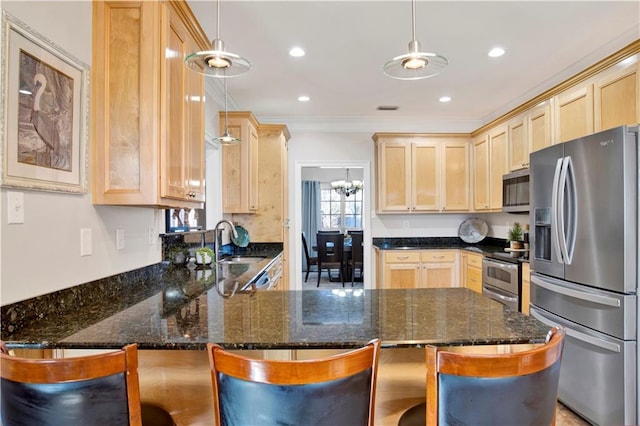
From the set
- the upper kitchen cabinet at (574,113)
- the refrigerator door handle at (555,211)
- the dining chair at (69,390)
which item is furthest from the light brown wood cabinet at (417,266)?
the dining chair at (69,390)

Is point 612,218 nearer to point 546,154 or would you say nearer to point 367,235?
point 546,154

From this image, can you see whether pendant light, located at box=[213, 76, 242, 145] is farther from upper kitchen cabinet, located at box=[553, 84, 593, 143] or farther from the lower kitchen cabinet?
the lower kitchen cabinet

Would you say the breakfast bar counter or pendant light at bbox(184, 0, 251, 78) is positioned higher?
pendant light at bbox(184, 0, 251, 78)

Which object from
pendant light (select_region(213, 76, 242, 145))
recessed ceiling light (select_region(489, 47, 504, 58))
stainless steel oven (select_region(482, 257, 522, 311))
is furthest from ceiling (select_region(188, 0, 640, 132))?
stainless steel oven (select_region(482, 257, 522, 311))

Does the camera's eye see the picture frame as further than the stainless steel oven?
No

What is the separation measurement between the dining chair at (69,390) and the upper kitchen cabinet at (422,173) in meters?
4.26

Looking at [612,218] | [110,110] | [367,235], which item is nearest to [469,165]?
[367,235]

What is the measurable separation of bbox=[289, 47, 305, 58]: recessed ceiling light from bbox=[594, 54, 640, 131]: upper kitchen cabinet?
2.28 m

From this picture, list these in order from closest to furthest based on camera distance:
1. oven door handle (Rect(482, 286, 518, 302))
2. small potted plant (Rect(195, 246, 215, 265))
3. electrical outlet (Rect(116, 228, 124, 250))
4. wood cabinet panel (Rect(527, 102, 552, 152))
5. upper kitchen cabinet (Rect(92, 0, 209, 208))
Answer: upper kitchen cabinet (Rect(92, 0, 209, 208)) < electrical outlet (Rect(116, 228, 124, 250)) < small potted plant (Rect(195, 246, 215, 265)) < wood cabinet panel (Rect(527, 102, 552, 152)) < oven door handle (Rect(482, 286, 518, 302))

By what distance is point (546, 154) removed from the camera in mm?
2676

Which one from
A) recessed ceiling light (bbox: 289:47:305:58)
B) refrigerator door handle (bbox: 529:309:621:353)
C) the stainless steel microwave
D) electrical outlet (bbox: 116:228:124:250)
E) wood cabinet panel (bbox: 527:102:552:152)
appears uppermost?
recessed ceiling light (bbox: 289:47:305:58)

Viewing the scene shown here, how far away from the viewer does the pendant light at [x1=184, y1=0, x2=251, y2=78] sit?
1.60 meters

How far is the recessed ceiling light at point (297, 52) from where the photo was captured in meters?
3.02

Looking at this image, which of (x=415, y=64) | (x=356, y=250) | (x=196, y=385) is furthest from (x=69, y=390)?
(x=356, y=250)
